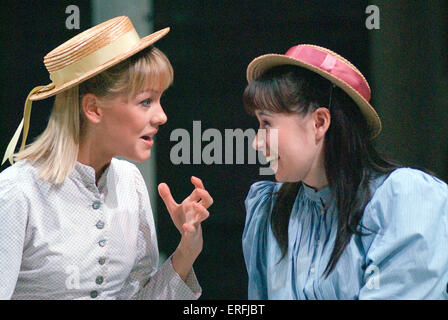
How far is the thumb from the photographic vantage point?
1.98 metres

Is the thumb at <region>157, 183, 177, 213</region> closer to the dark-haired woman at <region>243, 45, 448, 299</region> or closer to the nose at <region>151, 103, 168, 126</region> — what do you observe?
the nose at <region>151, 103, 168, 126</region>

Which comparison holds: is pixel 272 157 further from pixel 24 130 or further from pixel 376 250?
pixel 24 130

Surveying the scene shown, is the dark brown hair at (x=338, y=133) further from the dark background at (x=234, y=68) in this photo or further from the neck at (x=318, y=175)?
the dark background at (x=234, y=68)

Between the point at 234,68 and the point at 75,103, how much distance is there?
519 millimetres

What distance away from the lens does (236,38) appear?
2.13m

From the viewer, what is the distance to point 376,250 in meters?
1.81

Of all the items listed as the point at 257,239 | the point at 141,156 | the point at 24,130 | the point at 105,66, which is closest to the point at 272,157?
the point at 257,239

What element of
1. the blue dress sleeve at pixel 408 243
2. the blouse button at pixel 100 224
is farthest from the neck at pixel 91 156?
the blue dress sleeve at pixel 408 243

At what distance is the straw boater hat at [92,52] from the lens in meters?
1.89

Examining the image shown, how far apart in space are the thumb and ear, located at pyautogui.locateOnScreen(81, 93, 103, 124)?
0.27 metres

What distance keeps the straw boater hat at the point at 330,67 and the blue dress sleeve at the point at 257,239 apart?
40 cm

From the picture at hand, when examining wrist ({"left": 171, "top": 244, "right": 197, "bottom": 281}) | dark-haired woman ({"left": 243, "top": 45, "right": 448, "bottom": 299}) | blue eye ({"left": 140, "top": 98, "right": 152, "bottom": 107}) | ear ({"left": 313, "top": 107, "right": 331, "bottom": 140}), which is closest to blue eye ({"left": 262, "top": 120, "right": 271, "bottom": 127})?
dark-haired woman ({"left": 243, "top": 45, "right": 448, "bottom": 299})
